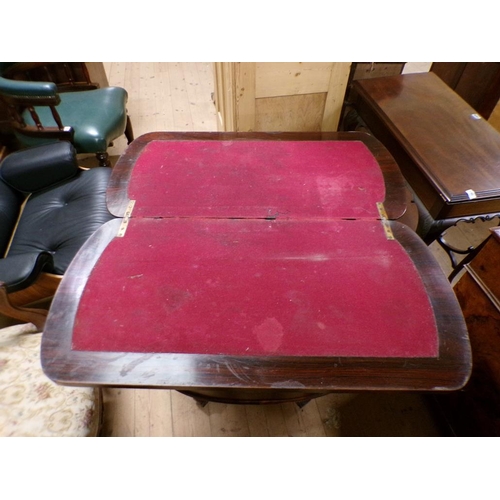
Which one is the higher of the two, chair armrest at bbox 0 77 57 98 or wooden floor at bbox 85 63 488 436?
chair armrest at bbox 0 77 57 98

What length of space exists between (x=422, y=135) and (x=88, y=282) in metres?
1.71

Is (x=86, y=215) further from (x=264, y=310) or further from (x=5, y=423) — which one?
(x=264, y=310)

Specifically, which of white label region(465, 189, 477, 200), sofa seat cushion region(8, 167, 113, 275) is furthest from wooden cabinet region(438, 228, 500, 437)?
sofa seat cushion region(8, 167, 113, 275)

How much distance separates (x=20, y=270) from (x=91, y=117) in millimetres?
1247

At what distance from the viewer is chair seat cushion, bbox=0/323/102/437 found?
1111mm

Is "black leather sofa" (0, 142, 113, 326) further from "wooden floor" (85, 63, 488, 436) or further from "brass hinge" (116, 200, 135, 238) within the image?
"wooden floor" (85, 63, 488, 436)

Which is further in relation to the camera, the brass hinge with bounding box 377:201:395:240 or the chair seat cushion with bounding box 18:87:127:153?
the chair seat cushion with bounding box 18:87:127:153

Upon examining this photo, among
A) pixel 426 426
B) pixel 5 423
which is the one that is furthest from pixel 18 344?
pixel 426 426

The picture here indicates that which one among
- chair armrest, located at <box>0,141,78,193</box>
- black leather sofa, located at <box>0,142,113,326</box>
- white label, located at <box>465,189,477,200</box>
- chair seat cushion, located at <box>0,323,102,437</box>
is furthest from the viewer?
chair armrest, located at <box>0,141,78,193</box>

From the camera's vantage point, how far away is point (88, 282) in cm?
106

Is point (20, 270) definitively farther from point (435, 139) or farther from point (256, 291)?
point (435, 139)

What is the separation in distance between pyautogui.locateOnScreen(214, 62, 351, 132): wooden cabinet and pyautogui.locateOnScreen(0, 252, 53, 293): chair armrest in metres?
1.38

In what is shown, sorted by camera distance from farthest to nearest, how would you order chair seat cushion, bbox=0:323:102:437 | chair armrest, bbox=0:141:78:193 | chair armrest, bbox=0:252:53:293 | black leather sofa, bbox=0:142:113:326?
chair armrest, bbox=0:141:78:193 < black leather sofa, bbox=0:142:113:326 < chair armrest, bbox=0:252:53:293 < chair seat cushion, bbox=0:323:102:437

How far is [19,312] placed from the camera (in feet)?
4.46
